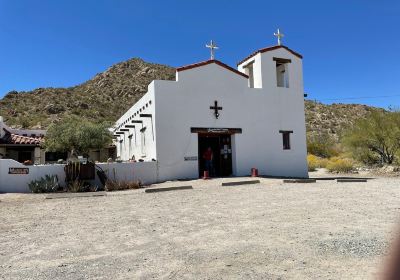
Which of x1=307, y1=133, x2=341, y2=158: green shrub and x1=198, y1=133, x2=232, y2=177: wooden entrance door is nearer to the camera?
x1=198, y1=133, x2=232, y2=177: wooden entrance door

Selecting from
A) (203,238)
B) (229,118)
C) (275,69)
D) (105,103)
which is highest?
(105,103)

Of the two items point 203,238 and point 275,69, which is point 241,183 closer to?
point 275,69

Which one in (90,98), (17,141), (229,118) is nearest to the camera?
(229,118)

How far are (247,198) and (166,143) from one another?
8.55 metres

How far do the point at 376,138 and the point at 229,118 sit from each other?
13950 millimetres

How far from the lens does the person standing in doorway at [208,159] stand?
68.3 feet

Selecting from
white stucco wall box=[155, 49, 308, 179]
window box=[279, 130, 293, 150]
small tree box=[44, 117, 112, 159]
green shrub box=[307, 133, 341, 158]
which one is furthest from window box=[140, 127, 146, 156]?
green shrub box=[307, 133, 341, 158]

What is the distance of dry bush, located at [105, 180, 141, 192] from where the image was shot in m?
17.4

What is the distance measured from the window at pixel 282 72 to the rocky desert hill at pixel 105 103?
2913 cm

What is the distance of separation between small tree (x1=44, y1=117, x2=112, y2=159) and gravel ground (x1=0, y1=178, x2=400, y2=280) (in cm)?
1161

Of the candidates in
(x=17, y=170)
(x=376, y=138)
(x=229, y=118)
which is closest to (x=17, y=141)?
(x=17, y=170)

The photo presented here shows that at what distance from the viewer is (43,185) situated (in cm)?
1672

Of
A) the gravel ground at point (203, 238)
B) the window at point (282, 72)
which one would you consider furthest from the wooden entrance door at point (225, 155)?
the gravel ground at point (203, 238)

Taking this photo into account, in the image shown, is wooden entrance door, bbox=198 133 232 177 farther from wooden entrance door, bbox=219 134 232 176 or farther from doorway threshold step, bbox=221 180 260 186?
doorway threshold step, bbox=221 180 260 186
